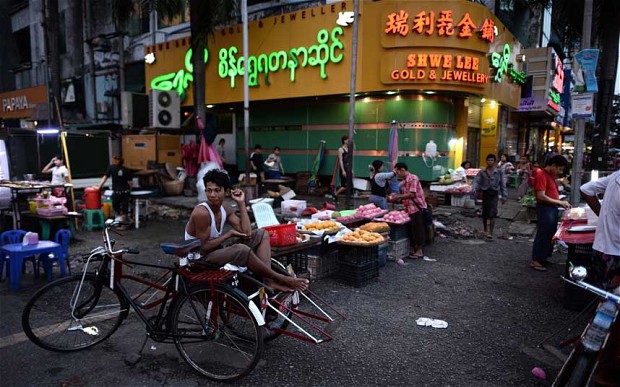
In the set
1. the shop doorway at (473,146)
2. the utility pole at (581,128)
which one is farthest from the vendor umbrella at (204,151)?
the utility pole at (581,128)

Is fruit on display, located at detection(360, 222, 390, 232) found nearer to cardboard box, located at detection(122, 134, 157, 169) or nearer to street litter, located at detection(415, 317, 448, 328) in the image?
street litter, located at detection(415, 317, 448, 328)

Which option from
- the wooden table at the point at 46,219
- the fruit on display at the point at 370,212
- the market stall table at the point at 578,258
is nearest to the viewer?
the market stall table at the point at 578,258

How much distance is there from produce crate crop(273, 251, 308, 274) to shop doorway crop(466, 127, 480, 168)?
524 inches

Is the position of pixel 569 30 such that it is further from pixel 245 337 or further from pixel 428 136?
pixel 245 337

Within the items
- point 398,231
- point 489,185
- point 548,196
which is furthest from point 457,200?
point 548,196

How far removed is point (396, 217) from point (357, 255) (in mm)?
1947

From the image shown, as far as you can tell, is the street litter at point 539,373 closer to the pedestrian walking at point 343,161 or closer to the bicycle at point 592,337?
the bicycle at point 592,337

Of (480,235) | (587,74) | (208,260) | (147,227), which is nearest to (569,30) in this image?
(587,74)

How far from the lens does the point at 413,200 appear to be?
7980 millimetres

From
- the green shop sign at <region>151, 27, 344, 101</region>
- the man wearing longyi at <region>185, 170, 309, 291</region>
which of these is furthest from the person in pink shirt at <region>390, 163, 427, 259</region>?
the green shop sign at <region>151, 27, 344, 101</region>

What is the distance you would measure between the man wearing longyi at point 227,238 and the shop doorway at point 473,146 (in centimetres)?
1511

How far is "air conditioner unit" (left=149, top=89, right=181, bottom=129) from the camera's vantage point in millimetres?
16422

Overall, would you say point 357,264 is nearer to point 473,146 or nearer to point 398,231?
point 398,231

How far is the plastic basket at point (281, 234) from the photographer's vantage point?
5793mm
